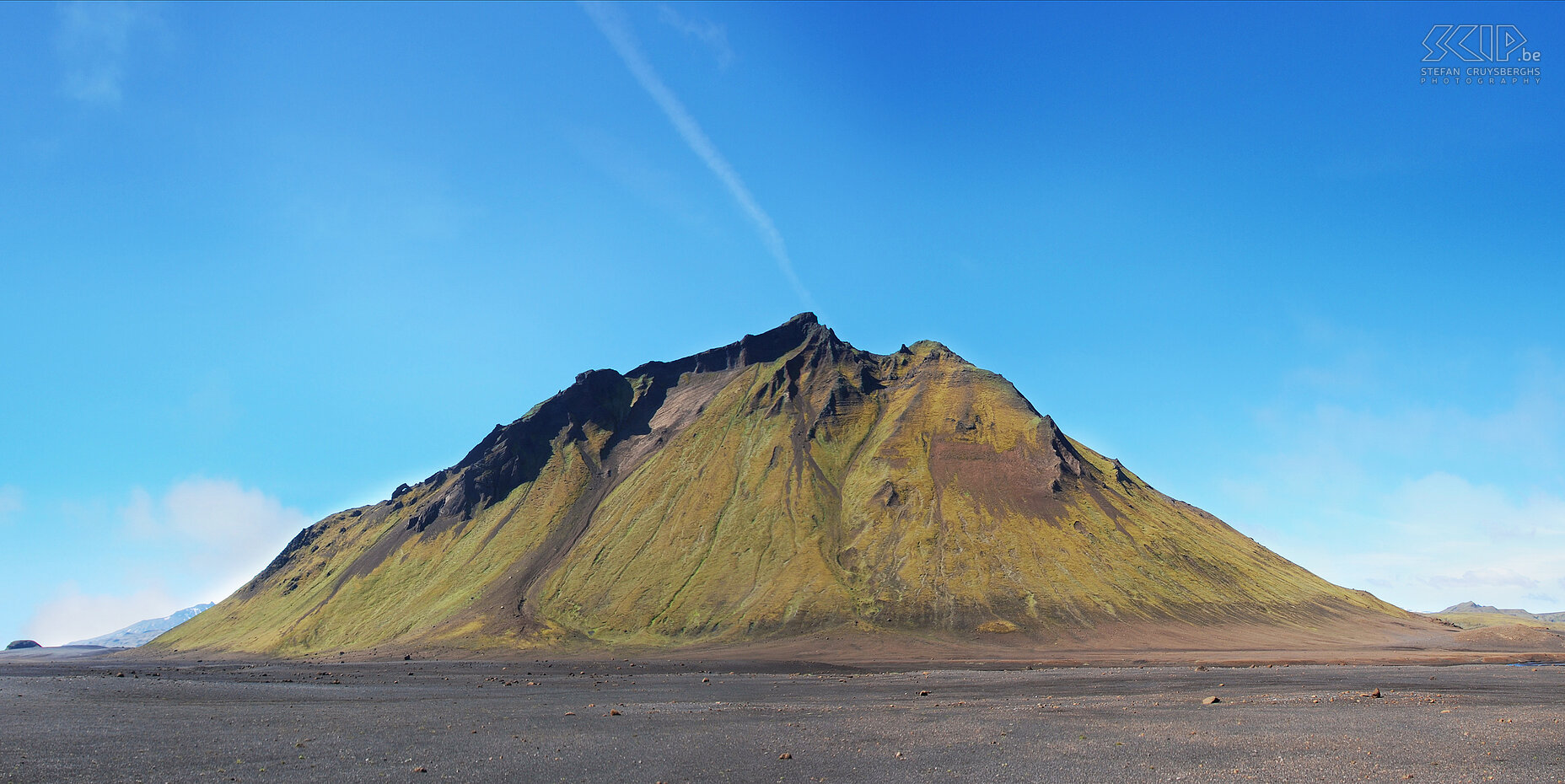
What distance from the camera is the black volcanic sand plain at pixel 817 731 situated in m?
30.4

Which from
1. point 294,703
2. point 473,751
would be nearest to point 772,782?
point 473,751

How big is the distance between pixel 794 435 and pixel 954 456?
42.8 metres

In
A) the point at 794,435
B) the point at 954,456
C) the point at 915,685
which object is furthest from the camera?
the point at 794,435

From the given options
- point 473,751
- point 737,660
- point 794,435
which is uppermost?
point 794,435

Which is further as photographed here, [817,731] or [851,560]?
[851,560]

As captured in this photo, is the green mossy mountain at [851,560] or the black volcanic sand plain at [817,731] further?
the green mossy mountain at [851,560]

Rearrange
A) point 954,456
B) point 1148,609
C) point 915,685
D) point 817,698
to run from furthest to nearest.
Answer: point 954,456 → point 1148,609 → point 915,685 → point 817,698

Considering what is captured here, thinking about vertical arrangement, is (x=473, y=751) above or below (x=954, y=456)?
below

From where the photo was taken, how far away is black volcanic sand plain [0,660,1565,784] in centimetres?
3038

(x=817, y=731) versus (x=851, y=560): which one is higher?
(x=851, y=560)

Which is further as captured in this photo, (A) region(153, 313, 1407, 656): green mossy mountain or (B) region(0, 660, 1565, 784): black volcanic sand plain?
(A) region(153, 313, 1407, 656): green mossy mountain

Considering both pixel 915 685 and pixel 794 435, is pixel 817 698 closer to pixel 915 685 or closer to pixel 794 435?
pixel 915 685

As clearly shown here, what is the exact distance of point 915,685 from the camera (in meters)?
66.8

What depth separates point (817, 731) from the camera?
4053 centimetres
